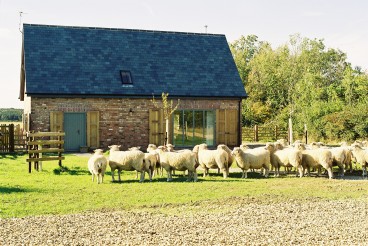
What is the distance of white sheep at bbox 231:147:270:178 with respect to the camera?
1714 cm

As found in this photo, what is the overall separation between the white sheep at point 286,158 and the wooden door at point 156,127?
36.6 ft

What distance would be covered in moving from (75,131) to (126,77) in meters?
4.13

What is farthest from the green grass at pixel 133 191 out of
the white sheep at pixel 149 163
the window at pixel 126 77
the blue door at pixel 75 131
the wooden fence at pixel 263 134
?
the wooden fence at pixel 263 134

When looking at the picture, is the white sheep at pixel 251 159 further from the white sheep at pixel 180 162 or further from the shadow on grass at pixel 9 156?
the shadow on grass at pixel 9 156

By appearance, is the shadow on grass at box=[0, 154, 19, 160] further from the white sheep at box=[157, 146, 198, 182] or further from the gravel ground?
the gravel ground

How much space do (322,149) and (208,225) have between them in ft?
27.9

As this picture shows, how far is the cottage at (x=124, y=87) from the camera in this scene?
27.3 m

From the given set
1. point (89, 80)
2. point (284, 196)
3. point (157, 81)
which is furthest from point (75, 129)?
point (284, 196)

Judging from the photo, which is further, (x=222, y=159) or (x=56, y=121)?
(x=56, y=121)

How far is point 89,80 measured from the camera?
28.0 metres

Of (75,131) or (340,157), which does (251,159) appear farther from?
(75,131)

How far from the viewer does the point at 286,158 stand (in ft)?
57.2

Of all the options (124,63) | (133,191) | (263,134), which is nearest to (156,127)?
(124,63)

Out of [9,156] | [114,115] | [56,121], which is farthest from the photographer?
[114,115]
